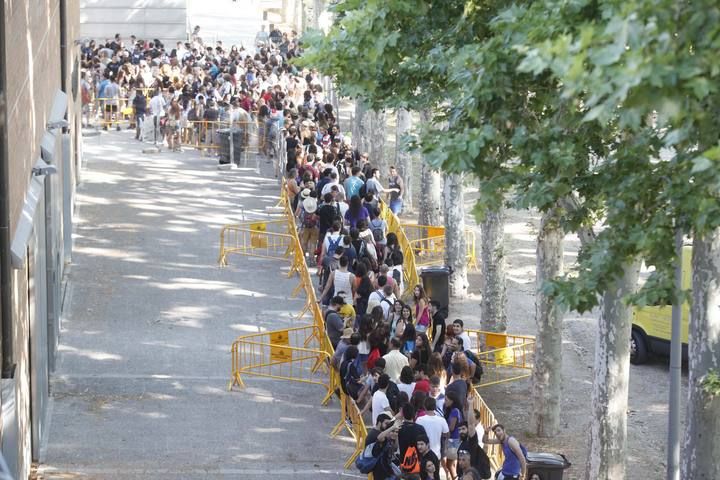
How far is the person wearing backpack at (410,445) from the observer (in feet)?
47.9

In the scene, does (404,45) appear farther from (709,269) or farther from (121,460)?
(121,460)

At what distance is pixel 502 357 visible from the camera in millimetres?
22047

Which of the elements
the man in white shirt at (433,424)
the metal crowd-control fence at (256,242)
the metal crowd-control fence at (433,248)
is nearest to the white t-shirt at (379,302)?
the man in white shirt at (433,424)

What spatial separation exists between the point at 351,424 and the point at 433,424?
3.40 m

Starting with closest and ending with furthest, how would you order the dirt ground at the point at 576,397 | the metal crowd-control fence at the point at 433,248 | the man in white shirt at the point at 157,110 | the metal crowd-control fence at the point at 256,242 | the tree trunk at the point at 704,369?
the tree trunk at the point at 704,369, the dirt ground at the point at 576,397, the metal crowd-control fence at the point at 256,242, the metal crowd-control fence at the point at 433,248, the man in white shirt at the point at 157,110

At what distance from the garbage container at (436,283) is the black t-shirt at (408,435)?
31.9 ft

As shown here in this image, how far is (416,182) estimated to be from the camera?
4378cm

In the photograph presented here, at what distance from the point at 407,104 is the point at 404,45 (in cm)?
163

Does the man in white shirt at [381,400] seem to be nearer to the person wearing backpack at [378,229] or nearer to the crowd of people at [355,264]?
the crowd of people at [355,264]

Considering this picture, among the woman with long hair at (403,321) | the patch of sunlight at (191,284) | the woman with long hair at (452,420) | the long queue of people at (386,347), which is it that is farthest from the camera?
the patch of sunlight at (191,284)

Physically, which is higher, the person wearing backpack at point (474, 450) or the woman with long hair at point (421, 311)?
the woman with long hair at point (421, 311)

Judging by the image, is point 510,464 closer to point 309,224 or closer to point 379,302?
point 379,302

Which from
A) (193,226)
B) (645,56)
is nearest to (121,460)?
(645,56)

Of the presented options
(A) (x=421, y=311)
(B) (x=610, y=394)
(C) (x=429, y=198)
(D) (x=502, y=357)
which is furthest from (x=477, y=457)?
(C) (x=429, y=198)
